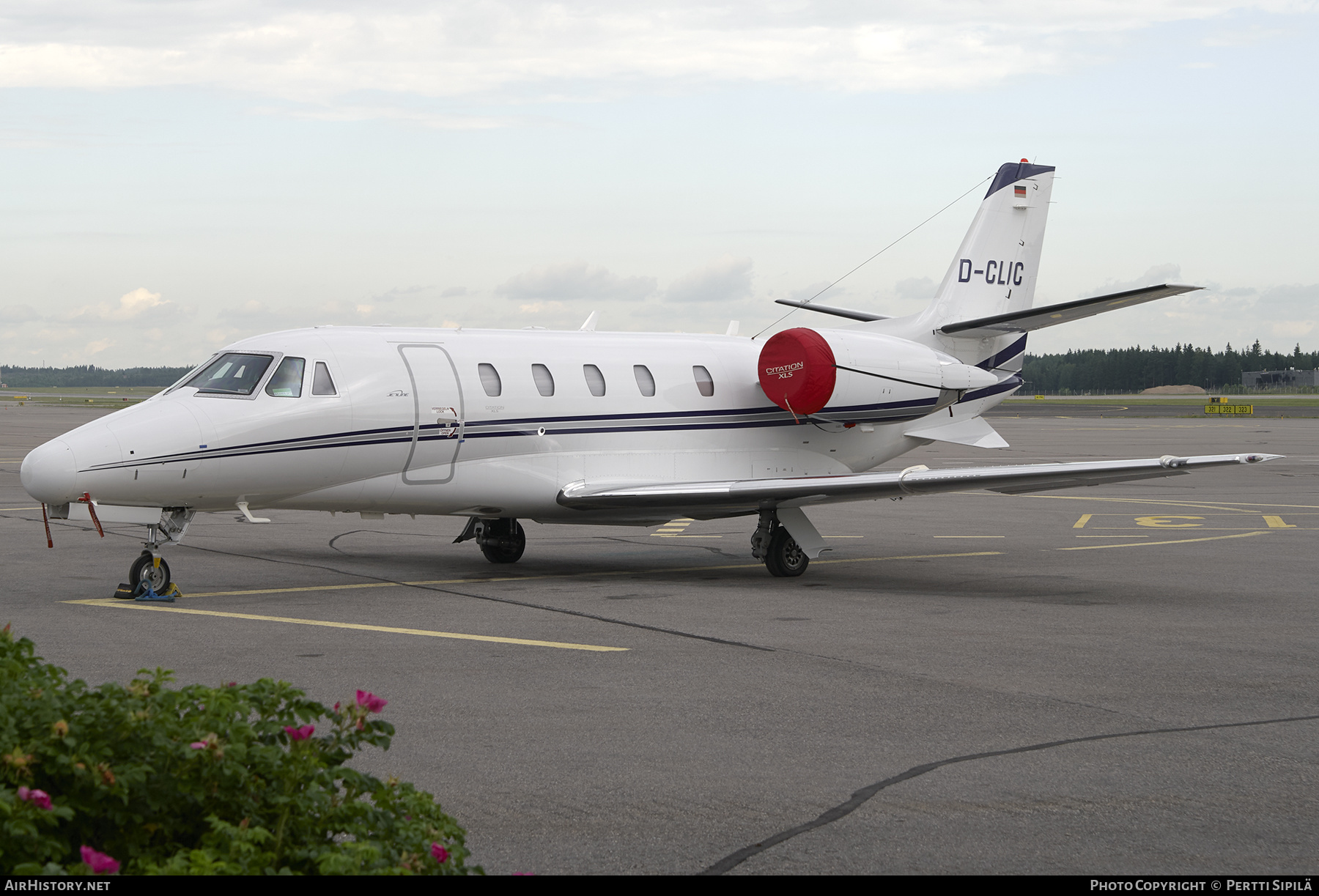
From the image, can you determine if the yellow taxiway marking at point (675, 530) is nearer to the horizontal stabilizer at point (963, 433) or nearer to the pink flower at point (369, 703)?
the horizontal stabilizer at point (963, 433)

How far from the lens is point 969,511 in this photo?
978 inches

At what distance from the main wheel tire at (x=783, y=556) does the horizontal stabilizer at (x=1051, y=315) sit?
467cm

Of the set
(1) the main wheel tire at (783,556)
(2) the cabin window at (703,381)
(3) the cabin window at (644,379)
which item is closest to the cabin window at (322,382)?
(3) the cabin window at (644,379)

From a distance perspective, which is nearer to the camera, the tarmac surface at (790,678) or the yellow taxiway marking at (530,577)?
the tarmac surface at (790,678)

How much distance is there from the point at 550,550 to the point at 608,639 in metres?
7.49

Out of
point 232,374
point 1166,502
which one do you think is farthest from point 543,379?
point 1166,502

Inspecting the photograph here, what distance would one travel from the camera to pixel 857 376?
16859mm

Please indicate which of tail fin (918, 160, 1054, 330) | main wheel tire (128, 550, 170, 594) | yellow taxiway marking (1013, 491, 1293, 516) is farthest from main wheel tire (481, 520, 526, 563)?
yellow taxiway marking (1013, 491, 1293, 516)

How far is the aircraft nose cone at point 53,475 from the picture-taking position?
12.0 meters

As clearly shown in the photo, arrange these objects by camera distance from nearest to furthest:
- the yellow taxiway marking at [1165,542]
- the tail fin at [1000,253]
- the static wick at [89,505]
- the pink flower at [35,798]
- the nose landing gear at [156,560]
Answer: the pink flower at [35,798] → the static wick at [89,505] → the nose landing gear at [156,560] → the yellow taxiway marking at [1165,542] → the tail fin at [1000,253]

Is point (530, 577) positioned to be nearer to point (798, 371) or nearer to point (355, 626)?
point (355, 626)

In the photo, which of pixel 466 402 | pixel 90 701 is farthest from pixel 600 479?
pixel 90 701

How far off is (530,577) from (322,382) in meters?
3.44
